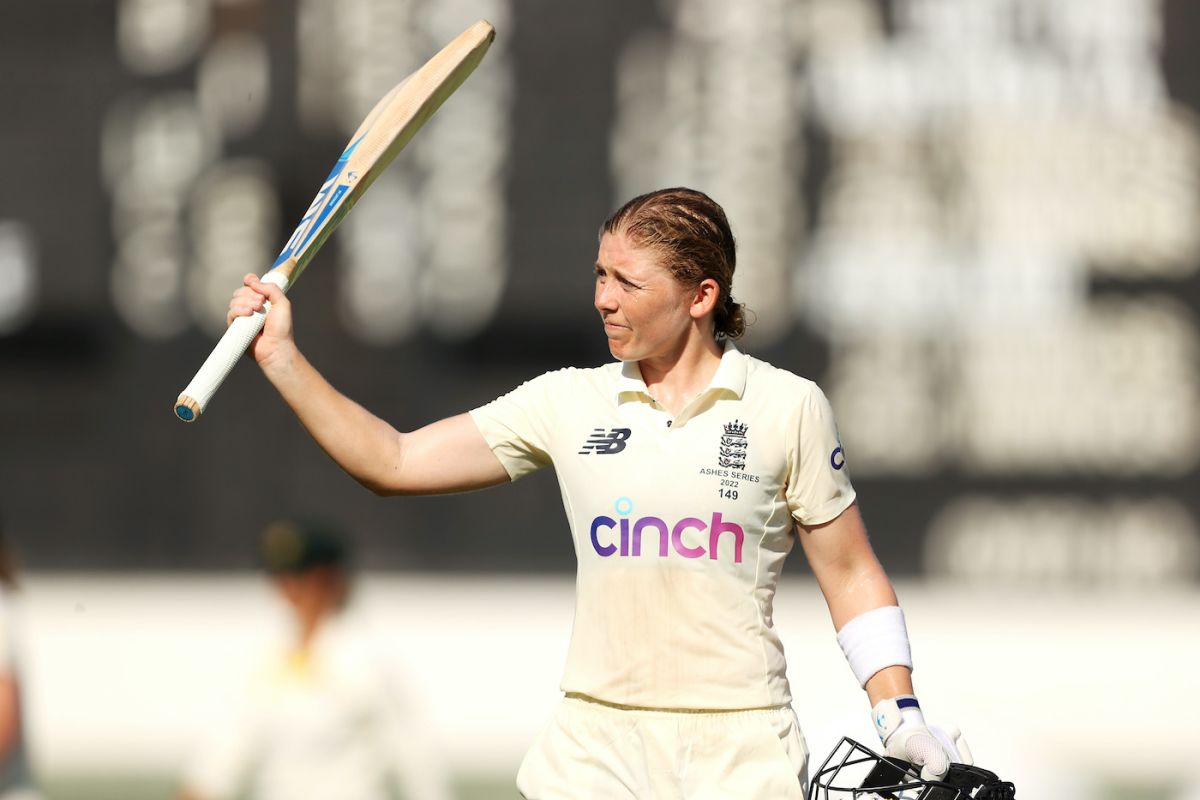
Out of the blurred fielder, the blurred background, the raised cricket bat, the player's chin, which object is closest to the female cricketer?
the player's chin

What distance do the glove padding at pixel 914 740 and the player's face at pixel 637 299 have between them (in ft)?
1.91

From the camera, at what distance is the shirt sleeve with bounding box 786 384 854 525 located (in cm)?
245

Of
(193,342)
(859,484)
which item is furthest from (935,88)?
(193,342)

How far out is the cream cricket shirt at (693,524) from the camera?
2400 millimetres

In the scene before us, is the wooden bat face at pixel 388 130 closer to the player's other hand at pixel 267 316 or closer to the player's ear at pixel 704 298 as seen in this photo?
the player's other hand at pixel 267 316

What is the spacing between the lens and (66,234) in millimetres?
6770

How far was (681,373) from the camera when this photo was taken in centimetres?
254

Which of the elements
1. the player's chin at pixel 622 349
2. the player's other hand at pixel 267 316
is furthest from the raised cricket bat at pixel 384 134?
the player's chin at pixel 622 349

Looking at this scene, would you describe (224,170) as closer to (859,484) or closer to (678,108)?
(678,108)

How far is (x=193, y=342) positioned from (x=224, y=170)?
652 millimetres

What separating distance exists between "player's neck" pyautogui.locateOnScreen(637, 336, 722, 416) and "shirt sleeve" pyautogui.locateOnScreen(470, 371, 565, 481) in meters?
0.13

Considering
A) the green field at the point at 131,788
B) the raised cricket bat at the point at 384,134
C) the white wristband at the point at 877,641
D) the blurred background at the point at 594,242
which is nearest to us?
the white wristband at the point at 877,641

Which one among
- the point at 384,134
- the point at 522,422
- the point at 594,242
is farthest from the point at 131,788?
the point at 522,422

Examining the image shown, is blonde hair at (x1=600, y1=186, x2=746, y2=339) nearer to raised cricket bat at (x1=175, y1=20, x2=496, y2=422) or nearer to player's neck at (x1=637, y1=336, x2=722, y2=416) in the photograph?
player's neck at (x1=637, y1=336, x2=722, y2=416)
